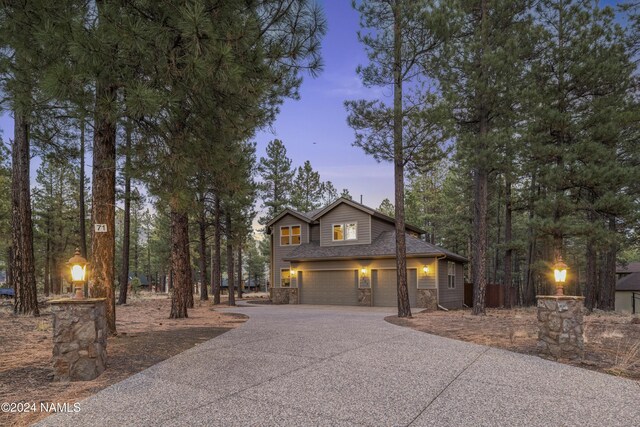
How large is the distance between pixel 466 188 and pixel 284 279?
48.1ft

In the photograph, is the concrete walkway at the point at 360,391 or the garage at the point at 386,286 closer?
the concrete walkway at the point at 360,391

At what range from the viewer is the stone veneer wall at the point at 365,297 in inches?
744

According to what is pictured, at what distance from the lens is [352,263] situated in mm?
19547

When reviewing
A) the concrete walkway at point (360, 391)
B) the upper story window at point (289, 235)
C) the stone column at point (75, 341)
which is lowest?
the concrete walkway at point (360, 391)

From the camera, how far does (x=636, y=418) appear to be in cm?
361

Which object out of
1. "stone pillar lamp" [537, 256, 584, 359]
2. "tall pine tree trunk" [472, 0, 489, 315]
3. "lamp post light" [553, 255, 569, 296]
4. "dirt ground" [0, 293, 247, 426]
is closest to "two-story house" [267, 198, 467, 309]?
"tall pine tree trunk" [472, 0, 489, 315]

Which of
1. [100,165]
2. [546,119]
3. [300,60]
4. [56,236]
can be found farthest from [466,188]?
[56,236]

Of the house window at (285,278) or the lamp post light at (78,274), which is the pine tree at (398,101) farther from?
the house window at (285,278)

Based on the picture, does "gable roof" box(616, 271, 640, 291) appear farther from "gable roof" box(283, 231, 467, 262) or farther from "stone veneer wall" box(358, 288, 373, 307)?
"stone veneer wall" box(358, 288, 373, 307)

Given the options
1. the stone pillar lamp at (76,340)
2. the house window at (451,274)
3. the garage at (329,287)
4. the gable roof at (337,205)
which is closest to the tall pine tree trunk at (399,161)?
the garage at (329,287)

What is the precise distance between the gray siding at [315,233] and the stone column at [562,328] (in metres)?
16.1

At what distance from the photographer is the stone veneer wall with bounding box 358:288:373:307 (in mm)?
18891

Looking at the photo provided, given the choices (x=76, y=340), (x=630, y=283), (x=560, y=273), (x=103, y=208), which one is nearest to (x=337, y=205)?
(x=560, y=273)

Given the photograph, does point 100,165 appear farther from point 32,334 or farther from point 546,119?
point 546,119
